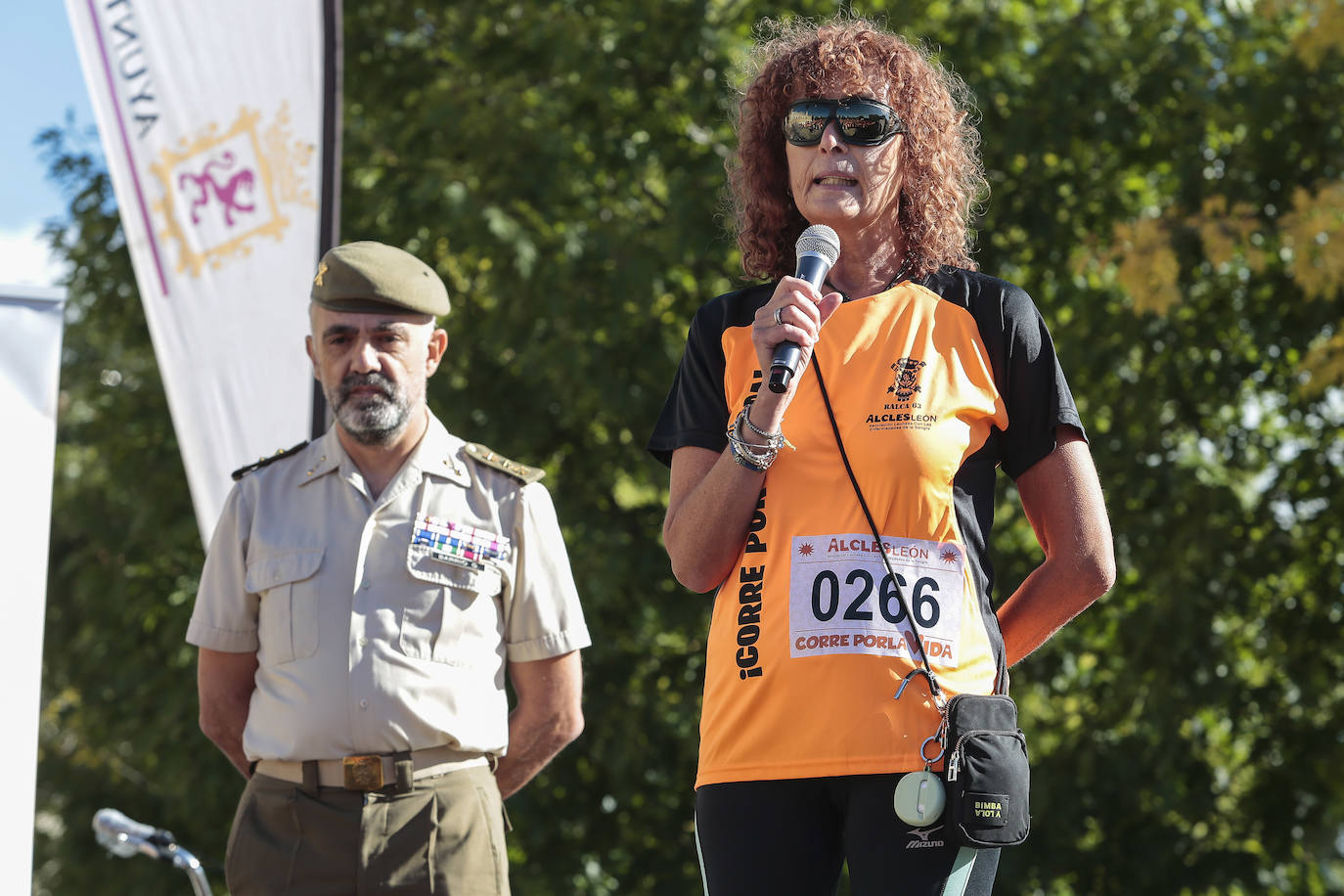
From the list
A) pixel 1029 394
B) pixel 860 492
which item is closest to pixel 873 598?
pixel 860 492

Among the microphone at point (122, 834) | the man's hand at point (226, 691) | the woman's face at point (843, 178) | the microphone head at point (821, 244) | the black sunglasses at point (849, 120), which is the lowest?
the microphone at point (122, 834)

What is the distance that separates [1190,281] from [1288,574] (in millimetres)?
1837

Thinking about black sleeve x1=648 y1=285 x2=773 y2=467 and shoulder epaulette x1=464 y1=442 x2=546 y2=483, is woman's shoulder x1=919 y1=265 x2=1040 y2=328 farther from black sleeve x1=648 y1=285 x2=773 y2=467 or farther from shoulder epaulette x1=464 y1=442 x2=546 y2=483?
shoulder epaulette x1=464 y1=442 x2=546 y2=483

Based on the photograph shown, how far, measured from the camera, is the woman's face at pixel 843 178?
94.9 inches

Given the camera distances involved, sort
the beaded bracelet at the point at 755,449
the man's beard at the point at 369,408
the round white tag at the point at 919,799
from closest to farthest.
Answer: the round white tag at the point at 919,799
the beaded bracelet at the point at 755,449
the man's beard at the point at 369,408

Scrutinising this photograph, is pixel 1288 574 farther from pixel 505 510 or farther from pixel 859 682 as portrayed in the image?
pixel 859 682

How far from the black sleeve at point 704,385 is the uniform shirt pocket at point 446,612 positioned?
978 millimetres

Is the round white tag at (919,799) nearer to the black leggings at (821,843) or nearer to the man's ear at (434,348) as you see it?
the black leggings at (821,843)

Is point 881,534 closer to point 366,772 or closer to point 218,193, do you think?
point 366,772

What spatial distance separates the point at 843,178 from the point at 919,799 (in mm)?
→ 947

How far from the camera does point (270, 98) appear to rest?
5.43 m

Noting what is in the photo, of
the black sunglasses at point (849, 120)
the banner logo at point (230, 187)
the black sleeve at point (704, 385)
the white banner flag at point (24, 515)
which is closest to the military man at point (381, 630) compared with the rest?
the white banner flag at point (24, 515)

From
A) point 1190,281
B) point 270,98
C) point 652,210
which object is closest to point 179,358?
point 270,98

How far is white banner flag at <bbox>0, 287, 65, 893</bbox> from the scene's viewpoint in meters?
2.34
